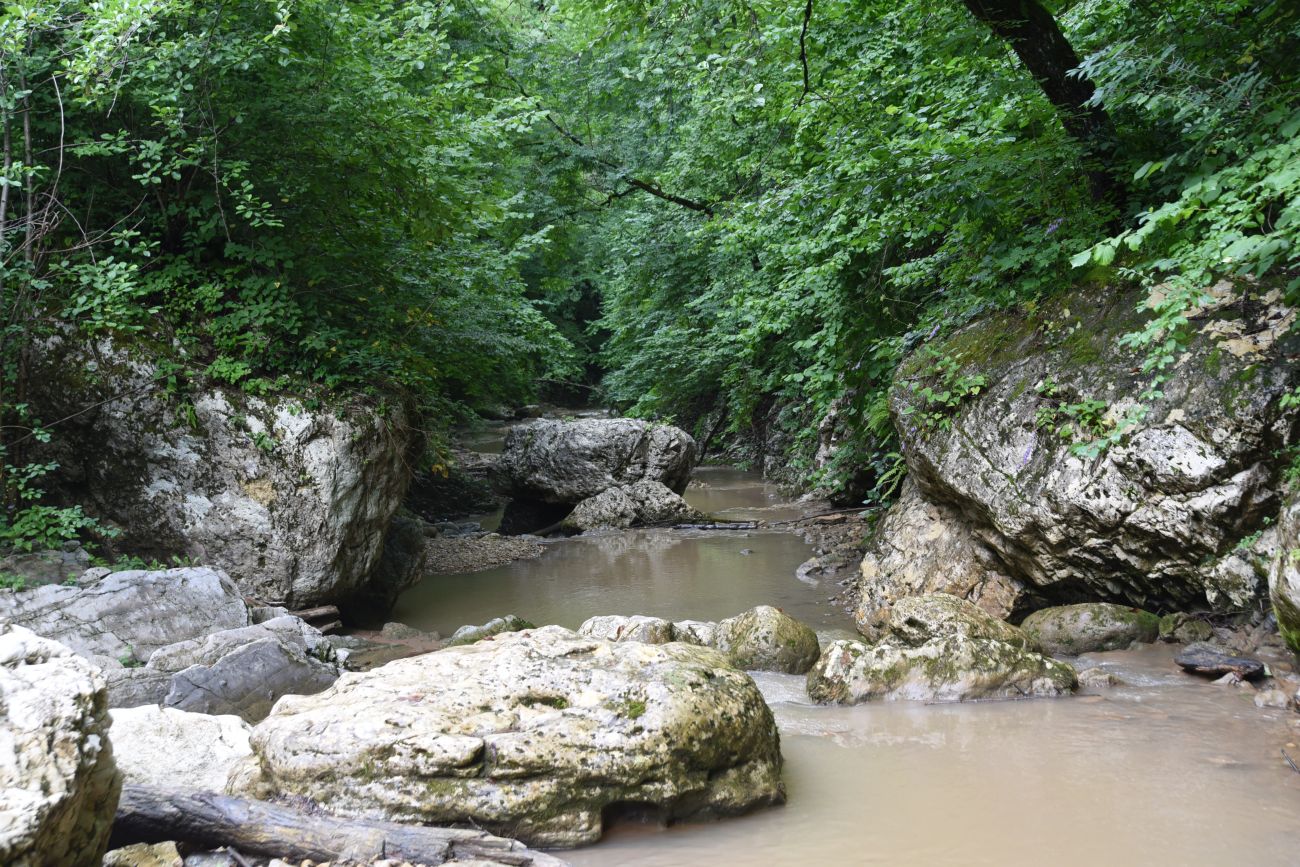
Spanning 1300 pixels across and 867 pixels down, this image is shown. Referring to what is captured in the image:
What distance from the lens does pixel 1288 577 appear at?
470 cm

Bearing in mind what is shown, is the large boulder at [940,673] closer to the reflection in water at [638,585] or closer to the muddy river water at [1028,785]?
the muddy river water at [1028,785]

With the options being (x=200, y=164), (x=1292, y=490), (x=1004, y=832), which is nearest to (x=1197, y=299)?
(x=1292, y=490)

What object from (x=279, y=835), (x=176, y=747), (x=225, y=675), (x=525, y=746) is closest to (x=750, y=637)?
(x=525, y=746)

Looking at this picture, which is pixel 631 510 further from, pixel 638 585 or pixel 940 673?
pixel 940 673

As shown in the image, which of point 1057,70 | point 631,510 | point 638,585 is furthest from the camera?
point 631,510

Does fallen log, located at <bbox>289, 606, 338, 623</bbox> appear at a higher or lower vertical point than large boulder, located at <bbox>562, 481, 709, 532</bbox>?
lower

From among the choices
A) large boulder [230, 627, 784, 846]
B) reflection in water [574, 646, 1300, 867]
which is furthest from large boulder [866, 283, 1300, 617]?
large boulder [230, 627, 784, 846]

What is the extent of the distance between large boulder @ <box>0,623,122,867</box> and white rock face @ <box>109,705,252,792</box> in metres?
1.06

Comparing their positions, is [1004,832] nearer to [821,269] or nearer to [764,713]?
[764,713]

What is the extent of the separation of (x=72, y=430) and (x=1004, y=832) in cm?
844

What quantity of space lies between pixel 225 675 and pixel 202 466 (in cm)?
314

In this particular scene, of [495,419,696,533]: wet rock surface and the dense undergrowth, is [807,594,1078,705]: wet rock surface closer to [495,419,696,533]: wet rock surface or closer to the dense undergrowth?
the dense undergrowth

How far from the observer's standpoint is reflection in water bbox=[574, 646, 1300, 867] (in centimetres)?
345

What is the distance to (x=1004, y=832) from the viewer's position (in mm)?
3580
